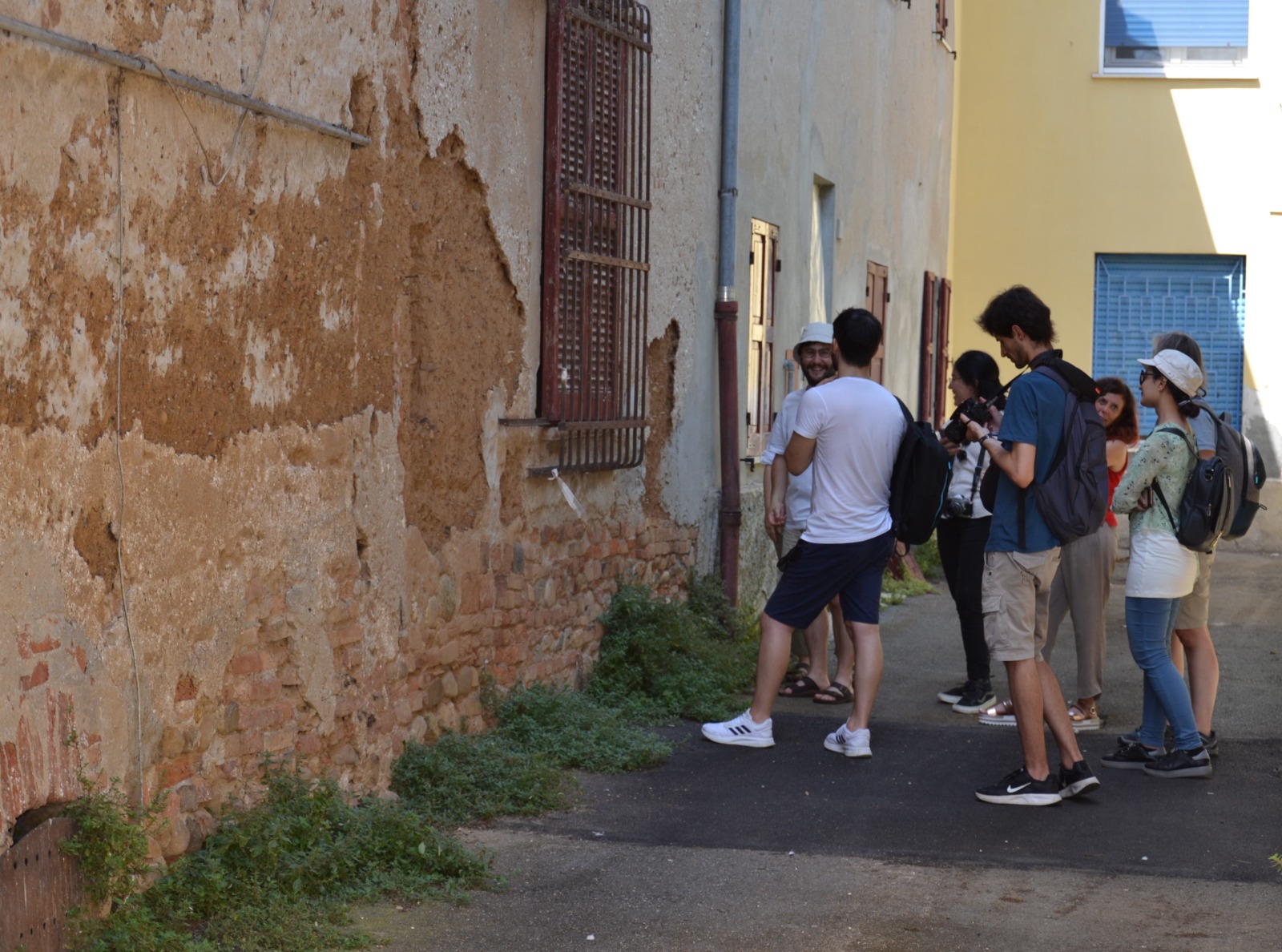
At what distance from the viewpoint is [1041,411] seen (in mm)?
5812

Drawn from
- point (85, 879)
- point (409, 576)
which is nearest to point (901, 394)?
point (409, 576)

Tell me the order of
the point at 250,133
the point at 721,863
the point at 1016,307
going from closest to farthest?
the point at 250,133, the point at 721,863, the point at 1016,307

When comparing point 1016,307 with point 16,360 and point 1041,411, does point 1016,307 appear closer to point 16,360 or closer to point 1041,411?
point 1041,411

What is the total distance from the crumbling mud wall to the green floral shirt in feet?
7.87

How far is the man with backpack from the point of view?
580 centimetres

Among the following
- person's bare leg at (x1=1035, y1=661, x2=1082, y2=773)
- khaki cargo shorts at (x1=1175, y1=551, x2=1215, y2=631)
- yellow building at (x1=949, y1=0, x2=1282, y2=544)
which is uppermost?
yellow building at (x1=949, y1=0, x2=1282, y2=544)

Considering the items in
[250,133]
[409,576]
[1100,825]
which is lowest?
[1100,825]

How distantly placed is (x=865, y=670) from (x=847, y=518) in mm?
A: 627

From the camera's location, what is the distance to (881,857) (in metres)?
5.17

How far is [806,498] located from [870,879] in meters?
3.05

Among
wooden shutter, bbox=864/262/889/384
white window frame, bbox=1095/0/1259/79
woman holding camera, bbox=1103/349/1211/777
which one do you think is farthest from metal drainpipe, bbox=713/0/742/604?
white window frame, bbox=1095/0/1259/79

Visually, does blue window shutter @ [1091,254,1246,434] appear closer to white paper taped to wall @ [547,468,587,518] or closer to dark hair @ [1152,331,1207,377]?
dark hair @ [1152,331,1207,377]

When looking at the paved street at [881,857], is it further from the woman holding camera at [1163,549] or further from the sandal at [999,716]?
the woman holding camera at [1163,549]

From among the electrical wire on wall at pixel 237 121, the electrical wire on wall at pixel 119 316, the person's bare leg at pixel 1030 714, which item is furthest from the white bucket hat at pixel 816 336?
the electrical wire on wall at pixel 119 316
